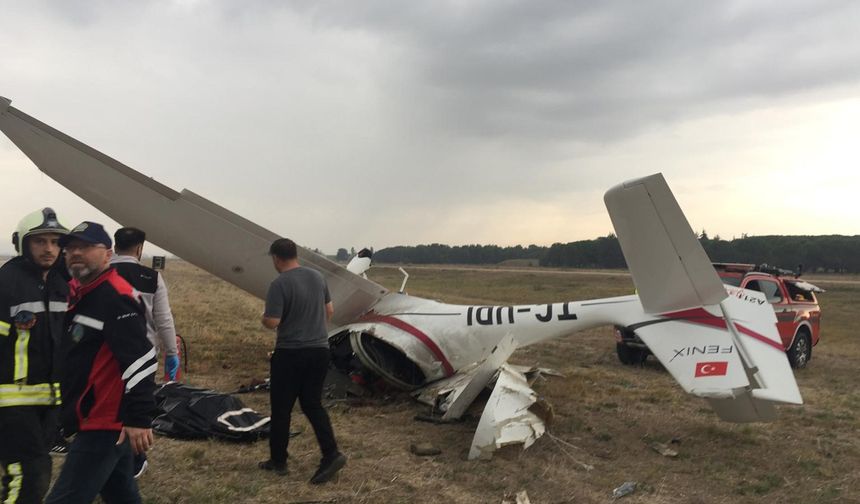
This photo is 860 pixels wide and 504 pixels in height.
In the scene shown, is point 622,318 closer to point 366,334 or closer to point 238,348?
point 366,334

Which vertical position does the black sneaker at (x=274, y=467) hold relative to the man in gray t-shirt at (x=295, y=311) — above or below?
below

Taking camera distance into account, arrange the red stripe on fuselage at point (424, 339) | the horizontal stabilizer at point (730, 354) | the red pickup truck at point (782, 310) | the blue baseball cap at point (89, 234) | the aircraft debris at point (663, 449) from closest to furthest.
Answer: the blue baseball cap at point (89, 234), the horizontal stabilizer at point (730, 354), the aircraft debris at point (663, 449), the red stripe on fuselage at point (424, 339), the red pickup truck at point (782, 310)

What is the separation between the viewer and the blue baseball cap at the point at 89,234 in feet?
8.56

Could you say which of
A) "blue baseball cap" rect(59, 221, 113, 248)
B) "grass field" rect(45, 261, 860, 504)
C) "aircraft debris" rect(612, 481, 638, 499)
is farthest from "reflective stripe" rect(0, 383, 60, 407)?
"aircraft debris" rect(612, 481, 638, 499)

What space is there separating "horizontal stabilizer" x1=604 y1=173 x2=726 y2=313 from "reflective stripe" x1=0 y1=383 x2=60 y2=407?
15.0 ft

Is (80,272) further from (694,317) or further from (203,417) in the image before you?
(694,317)

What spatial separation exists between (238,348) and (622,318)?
24.3ft

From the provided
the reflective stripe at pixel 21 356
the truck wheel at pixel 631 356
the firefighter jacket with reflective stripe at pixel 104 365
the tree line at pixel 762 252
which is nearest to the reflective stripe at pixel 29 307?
the reflective stripe at pixel 21 356

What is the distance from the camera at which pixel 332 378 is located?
7.41 metres

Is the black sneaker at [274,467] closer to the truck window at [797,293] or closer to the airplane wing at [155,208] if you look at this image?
the airplane wing at [155,208]

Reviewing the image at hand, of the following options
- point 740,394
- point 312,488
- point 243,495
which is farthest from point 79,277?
point 740,394

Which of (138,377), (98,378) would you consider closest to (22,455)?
(98,378)

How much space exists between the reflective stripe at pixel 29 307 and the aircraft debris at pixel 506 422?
3637mm

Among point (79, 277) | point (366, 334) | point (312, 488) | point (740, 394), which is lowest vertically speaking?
point (312, 488)
